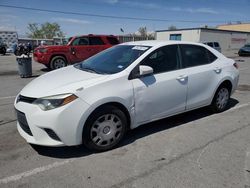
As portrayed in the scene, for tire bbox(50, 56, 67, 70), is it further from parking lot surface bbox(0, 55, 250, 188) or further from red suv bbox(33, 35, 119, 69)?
parking lot surface bbox(0, 55, 250, 188)

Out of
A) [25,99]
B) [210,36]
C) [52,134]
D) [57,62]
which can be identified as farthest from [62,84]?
[210,36]

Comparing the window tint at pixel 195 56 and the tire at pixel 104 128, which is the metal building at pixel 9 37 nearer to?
the window tint at pixel 195 56

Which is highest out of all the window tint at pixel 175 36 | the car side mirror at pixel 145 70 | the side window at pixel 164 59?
the window tint at pixel 175 36

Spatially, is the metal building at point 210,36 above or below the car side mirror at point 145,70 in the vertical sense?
above

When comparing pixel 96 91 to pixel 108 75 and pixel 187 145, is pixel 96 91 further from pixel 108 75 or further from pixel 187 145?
pixel 187 145

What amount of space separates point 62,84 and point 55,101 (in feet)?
1.18

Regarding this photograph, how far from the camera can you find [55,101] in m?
3.17

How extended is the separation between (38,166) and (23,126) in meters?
0.62

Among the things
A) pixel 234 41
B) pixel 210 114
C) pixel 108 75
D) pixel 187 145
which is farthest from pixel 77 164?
pixel 234 41

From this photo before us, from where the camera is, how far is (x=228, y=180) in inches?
116

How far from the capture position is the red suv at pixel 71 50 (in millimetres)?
11926

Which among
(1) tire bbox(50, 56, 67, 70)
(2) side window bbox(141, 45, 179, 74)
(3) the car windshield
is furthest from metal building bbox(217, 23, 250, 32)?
(3) the car windshield

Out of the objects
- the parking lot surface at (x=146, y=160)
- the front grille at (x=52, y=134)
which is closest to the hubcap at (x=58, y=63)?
the parking lot surface at (x=146, y=160)

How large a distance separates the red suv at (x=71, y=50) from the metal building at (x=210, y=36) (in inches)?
1088
